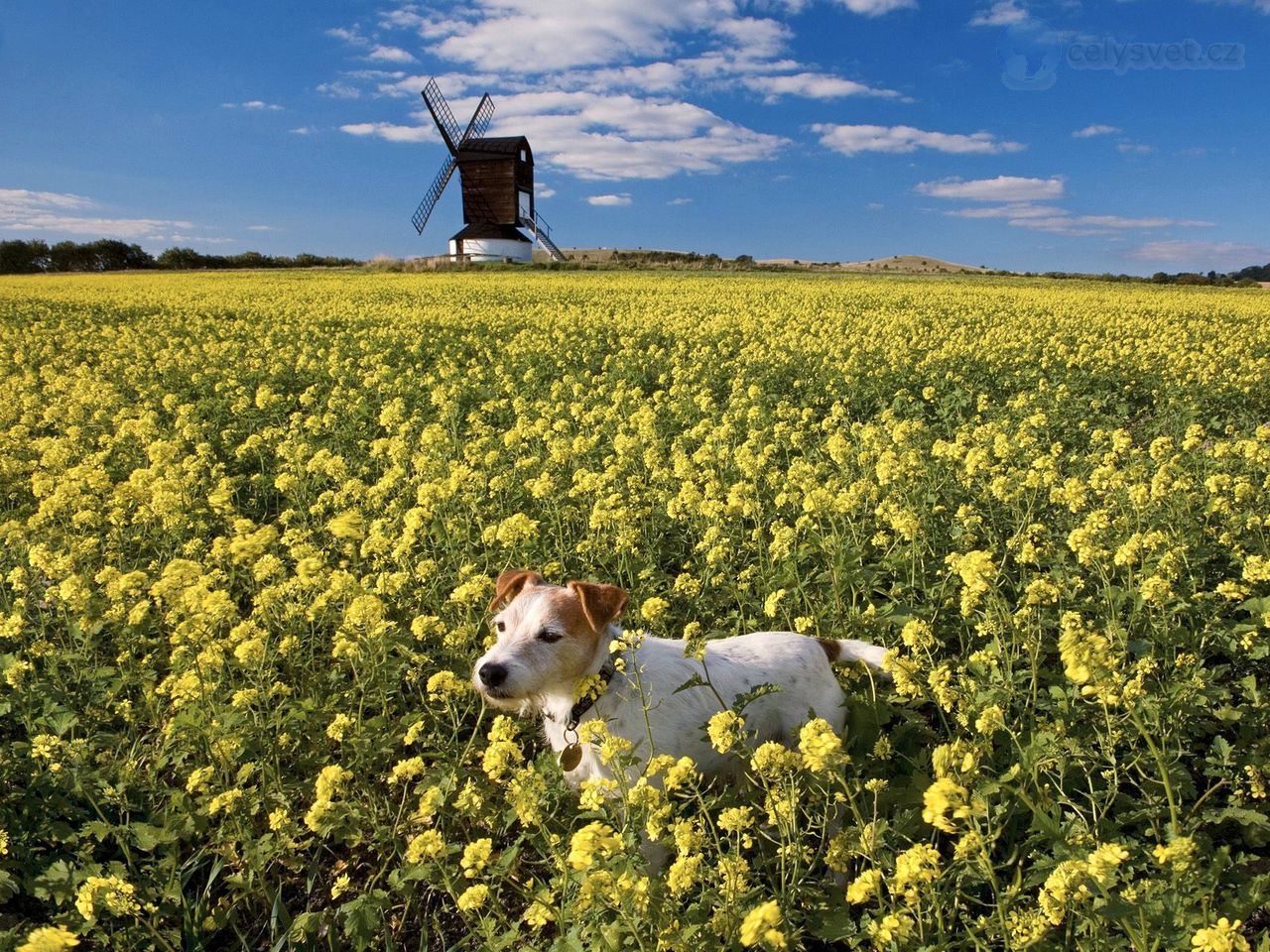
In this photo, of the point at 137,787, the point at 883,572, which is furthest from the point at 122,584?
the point at 883,572

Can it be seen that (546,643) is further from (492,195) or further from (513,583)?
(492,195)

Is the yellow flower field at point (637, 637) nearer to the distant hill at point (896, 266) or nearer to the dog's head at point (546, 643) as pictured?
the dog's head at point (546, 643)

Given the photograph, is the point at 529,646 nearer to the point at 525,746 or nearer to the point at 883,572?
the point at 525,746

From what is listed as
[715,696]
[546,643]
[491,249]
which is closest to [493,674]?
[546,643]

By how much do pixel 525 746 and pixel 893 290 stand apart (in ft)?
94.7

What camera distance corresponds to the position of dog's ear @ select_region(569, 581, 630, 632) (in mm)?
2959

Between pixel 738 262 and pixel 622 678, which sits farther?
pixel 738 262

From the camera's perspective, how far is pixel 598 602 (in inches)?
118

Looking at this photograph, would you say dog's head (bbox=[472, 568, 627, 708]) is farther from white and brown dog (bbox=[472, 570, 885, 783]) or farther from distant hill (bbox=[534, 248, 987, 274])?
distant hill (bbox=[534, 248, 987, 274])

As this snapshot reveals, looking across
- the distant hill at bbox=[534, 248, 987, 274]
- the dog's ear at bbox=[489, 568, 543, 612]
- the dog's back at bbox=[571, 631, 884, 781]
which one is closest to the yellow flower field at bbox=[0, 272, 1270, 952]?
the dog's back at bbox=[571, 631, 884, 781]

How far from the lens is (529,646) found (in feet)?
9.59

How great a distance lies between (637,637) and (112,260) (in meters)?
74.4

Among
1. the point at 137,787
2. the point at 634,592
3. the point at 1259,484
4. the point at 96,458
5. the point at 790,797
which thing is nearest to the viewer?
the point at 790,797

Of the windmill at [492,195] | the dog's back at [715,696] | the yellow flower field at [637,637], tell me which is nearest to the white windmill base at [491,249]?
the windmill at [492,195]
